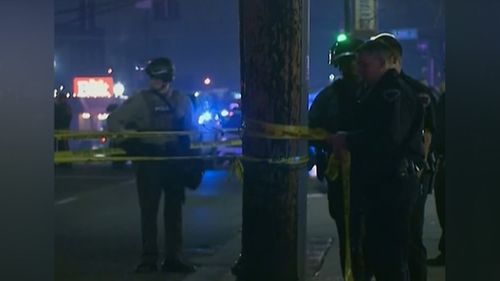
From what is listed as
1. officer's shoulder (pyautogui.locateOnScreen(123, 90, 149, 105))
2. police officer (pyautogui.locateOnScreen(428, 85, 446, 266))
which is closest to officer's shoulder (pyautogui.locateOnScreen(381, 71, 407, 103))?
police officer (pyautogui.locateOnScreen(428, 85, 446, 266))

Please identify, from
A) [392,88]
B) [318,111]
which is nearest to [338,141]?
[392,88]

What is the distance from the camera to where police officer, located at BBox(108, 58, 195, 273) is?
7.14 metres

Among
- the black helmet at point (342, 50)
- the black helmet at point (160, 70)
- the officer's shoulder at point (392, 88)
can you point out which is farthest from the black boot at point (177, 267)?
the officer's shoulder at point (392, 88)

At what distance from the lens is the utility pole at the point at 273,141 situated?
385 centimetres

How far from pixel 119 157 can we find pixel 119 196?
628 cm

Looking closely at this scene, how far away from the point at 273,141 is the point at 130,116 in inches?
136

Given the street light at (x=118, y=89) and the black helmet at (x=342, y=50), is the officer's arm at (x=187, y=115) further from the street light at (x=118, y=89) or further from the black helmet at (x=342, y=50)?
the street light at (x=118, y=89)

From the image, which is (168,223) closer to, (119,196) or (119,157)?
(119,157)

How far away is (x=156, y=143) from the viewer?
721 centimetres

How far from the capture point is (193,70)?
4644 centimetres

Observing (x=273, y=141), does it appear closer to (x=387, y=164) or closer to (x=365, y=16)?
(x=387, y=164)

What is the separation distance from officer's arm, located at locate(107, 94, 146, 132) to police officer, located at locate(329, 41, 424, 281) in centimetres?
278

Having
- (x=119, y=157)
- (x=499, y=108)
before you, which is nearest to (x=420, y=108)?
(x=499, y=108)

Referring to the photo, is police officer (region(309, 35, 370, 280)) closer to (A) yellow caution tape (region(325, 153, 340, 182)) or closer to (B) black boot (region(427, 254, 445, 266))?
(A) yellow caution tape (region(325, 153, 340, 182))
